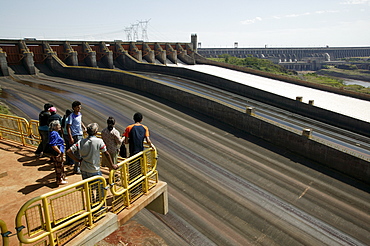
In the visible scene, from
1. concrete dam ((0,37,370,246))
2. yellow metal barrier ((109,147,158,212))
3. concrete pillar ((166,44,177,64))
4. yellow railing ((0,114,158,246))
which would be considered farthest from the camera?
concrete pillar ((166,44,177,64))

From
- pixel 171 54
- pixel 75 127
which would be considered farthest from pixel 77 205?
pixel 171 54

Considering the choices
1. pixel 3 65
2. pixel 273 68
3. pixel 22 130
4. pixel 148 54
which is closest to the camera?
pixel 22 130

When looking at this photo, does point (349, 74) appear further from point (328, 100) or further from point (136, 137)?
point (136, 137)

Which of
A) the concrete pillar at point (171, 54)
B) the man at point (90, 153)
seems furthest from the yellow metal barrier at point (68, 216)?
the concrete pillar at point (171, 54)

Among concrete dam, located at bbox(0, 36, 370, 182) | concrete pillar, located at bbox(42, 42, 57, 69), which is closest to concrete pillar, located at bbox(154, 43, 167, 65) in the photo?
concrete dam, located at bbox(0, 36, 370, 182)

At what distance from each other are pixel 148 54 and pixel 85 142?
1800 inches

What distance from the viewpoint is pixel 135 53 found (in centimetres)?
4606

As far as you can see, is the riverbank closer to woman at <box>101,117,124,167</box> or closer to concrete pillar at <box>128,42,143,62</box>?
concrete pillar at <box>128,42,143,62</box>

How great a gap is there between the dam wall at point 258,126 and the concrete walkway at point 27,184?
11.0 m

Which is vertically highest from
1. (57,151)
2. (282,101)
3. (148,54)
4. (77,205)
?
(148,54)

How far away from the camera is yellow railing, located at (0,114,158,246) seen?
3.99m

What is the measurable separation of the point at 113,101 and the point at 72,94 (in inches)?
184

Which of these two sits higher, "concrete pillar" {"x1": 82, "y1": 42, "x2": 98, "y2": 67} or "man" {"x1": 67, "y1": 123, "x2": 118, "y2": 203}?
"concrete pillar" {"x1": 82, "y1": 42, "x2": 98, "y2": 67}

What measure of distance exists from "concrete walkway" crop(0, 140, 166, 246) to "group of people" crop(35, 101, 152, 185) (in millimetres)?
429
